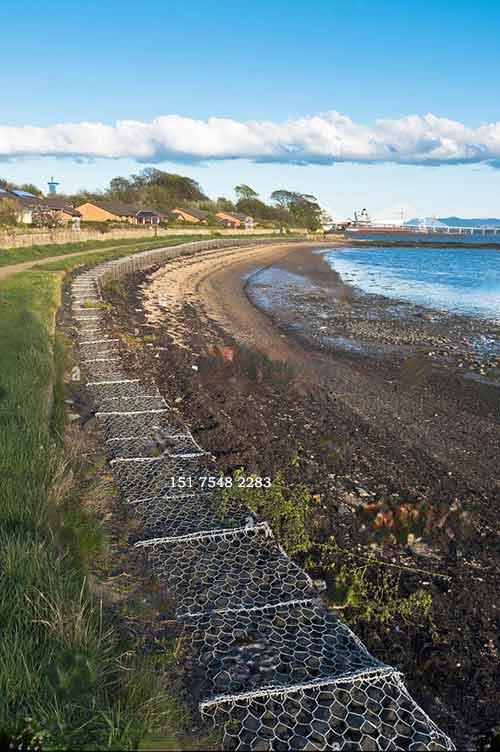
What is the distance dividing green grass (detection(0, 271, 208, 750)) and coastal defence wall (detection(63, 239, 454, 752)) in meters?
0.49

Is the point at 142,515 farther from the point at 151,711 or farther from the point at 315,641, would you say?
the point at 151,711

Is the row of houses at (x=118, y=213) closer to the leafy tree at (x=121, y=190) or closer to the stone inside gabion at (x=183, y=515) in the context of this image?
the leafy tree at (x=121, y=190)

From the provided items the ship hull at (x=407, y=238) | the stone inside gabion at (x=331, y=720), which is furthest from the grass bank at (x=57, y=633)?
the ship hull at (x=407, y=238)

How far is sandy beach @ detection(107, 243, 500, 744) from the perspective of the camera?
4.79 meters

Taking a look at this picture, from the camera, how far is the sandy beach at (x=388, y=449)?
188 inches

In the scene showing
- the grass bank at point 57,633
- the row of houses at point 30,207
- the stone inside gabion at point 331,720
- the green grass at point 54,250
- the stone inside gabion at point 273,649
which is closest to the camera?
the grass bank at point 57,633

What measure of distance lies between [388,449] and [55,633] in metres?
6.30

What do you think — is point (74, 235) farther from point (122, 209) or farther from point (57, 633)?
point (122, 209)

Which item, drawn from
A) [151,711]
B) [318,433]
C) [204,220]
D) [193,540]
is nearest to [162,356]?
[318,433]

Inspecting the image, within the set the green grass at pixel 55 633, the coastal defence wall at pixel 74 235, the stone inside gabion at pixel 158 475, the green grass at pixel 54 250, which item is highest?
the coastal defence wall at pixel 74 235

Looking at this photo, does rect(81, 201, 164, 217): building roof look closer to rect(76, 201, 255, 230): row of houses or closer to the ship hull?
rect(76, 201, 255, 230): row of houses

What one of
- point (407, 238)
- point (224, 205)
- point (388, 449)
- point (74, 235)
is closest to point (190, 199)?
point (224, 205)

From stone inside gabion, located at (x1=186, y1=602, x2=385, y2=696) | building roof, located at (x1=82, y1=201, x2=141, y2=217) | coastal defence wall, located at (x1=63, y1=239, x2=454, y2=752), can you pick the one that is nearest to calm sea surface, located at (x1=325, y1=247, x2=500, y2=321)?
coastal defence wall, located at (x1=63, y1=239, x2=454, y2=752)

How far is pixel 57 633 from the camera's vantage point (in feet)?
12.1
